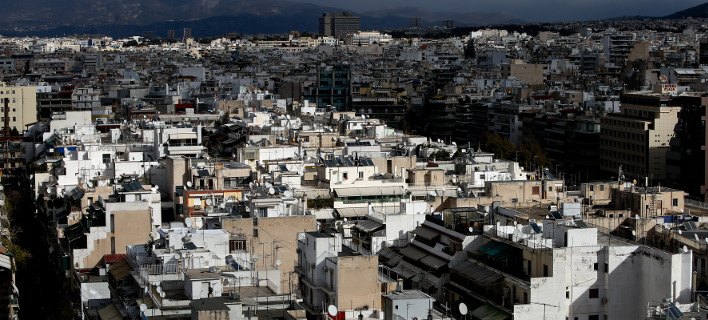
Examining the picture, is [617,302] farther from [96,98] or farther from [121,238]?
[96,98]

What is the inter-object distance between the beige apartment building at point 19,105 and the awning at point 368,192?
146 ft

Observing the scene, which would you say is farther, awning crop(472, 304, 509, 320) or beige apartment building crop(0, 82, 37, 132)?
beige apartment building crop(0, 82, 37, 132)

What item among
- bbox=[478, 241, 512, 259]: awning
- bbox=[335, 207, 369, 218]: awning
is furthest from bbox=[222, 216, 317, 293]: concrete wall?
bbox=[335, 207, 369, 218]: awning

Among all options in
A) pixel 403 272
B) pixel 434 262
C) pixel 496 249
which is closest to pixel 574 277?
pixel 496 249

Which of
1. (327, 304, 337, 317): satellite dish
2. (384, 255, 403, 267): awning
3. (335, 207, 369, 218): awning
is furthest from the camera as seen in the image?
(335, 207, 369, 218): awning

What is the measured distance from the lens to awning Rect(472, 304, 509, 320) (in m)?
26.2

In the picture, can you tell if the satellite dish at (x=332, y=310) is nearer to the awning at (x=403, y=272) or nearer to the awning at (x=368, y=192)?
the awning at (x=403, y=272)

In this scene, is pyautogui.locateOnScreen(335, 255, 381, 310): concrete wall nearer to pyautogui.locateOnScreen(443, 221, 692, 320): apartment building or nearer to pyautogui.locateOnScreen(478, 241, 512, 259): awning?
pyautogui.locateOnScreen(443, 221, 692, 320): apartment building

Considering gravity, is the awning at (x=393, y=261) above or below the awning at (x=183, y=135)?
below

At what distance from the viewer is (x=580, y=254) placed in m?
26.7

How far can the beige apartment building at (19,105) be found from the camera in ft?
261

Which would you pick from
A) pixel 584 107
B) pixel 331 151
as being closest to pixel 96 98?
pixel 584 107

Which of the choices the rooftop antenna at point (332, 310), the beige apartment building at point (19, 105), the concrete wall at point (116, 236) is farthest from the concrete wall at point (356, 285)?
the beige apartment building at point (19, 105)

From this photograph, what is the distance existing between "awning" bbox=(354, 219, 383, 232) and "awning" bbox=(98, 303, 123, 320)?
29.6 ft
